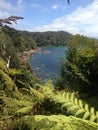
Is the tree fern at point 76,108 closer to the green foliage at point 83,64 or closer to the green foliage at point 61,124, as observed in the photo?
the green foliage at point 61,124

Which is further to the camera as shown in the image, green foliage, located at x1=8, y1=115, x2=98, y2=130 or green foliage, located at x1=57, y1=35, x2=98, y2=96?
green foliage, located at x1=57, y1=35, x2=98, y2=96

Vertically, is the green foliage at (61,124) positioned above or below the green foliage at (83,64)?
below

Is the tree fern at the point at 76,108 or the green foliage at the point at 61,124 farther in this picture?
the tree fern at the point at 76,108

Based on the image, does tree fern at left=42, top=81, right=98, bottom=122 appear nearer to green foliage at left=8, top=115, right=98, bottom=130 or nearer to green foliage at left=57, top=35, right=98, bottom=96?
green foliage at left=8, top=115, right=98, bottom=130

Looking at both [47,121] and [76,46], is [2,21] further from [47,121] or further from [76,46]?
[47,121]

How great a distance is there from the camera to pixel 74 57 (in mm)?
2527

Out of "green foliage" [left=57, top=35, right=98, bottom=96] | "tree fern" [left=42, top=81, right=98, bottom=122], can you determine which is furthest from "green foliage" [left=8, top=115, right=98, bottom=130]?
"green foliage" [left=57, top=35, right=98, bottom=96]

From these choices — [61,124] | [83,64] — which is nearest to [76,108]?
[61,124]

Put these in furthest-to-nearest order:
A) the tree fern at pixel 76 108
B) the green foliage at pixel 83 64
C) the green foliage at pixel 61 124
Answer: the green foliage at pixel 83 64 < the tree fern at pixel 76 108 < the green foliage at pixel 61 124

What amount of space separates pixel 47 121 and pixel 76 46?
1.34m

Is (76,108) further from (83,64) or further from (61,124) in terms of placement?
(83,64)

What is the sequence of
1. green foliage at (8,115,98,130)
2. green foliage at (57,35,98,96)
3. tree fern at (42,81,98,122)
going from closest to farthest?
green foliage at (8,115,98,130), tree fern at (42,81,98,122), green foliage at (57,35,98,96)

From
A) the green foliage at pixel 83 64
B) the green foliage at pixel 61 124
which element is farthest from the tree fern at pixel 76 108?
the green foliage at pixel 83 64

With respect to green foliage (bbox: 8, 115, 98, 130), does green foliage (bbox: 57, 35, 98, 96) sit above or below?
above
